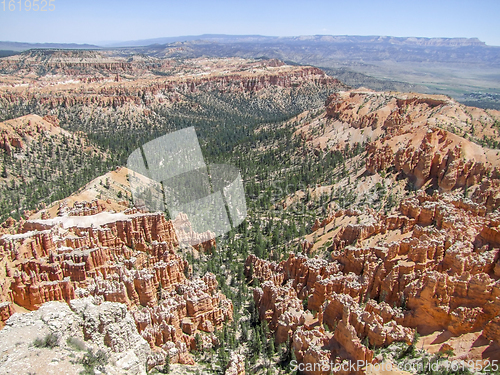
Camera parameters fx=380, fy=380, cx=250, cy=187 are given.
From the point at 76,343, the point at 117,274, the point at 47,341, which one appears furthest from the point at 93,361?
the point at 117,274

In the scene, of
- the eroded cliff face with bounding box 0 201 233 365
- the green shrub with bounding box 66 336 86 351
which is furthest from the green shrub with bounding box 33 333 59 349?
the eroded cliff face with bounding box 0 201 233 365

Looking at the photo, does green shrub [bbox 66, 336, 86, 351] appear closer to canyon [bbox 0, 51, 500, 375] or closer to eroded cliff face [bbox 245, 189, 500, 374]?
canyon [bbox 0, 51, 500, 375]

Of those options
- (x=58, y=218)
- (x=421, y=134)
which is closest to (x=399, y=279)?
(x=58, y=218)

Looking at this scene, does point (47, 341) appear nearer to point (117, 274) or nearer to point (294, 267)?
point (117, 274)

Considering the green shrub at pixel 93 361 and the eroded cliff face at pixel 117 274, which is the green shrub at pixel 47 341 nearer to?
the green shrub at pixel 93 361

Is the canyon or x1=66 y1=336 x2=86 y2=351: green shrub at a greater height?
x1=66 y1=336 x2=86 y2=351: green shrub

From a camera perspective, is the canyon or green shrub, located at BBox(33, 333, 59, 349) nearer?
green shrub, located at BBox(33, 333, 59, 349)

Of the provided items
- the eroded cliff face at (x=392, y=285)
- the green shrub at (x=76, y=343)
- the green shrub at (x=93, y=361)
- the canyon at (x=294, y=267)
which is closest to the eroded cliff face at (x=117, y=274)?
the canyon at (x=294, y=267)
